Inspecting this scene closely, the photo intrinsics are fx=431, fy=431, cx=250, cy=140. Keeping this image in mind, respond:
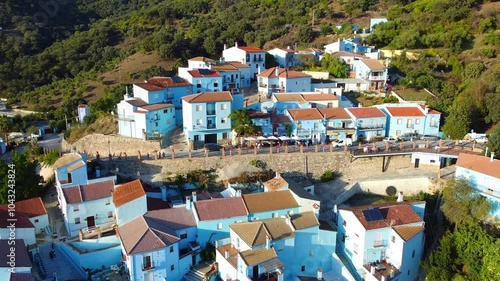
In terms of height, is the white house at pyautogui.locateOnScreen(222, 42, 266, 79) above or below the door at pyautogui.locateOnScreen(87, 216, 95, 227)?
above

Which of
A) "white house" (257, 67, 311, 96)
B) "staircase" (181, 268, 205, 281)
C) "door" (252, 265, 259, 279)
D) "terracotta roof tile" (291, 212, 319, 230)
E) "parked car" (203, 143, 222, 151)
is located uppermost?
"white house" (257, 67, 311, 96)

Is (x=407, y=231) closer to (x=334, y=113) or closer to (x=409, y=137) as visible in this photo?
(x=409, y=137)

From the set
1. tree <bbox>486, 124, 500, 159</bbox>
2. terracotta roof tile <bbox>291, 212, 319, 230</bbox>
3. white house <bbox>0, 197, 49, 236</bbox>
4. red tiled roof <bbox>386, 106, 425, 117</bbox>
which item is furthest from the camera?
red tiled roof <bbox>386, 106, 425, 117</bbox>

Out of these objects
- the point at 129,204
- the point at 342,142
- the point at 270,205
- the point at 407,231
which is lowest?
the point at 407,231

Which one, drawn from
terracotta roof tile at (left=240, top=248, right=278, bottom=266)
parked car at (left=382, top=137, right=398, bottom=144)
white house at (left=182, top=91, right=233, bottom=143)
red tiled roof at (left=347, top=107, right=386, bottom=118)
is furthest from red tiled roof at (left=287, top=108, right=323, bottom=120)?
terracotta roof tile at (left=240, top=248, right=278, bottom=266)

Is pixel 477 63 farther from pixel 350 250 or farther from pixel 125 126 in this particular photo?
pixel 125 126

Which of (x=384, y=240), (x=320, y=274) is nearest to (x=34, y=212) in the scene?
(x=320, y=274)

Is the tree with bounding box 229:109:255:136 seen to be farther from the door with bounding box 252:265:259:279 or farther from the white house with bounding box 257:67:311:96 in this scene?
the door with bounding box 252:265:259:279
